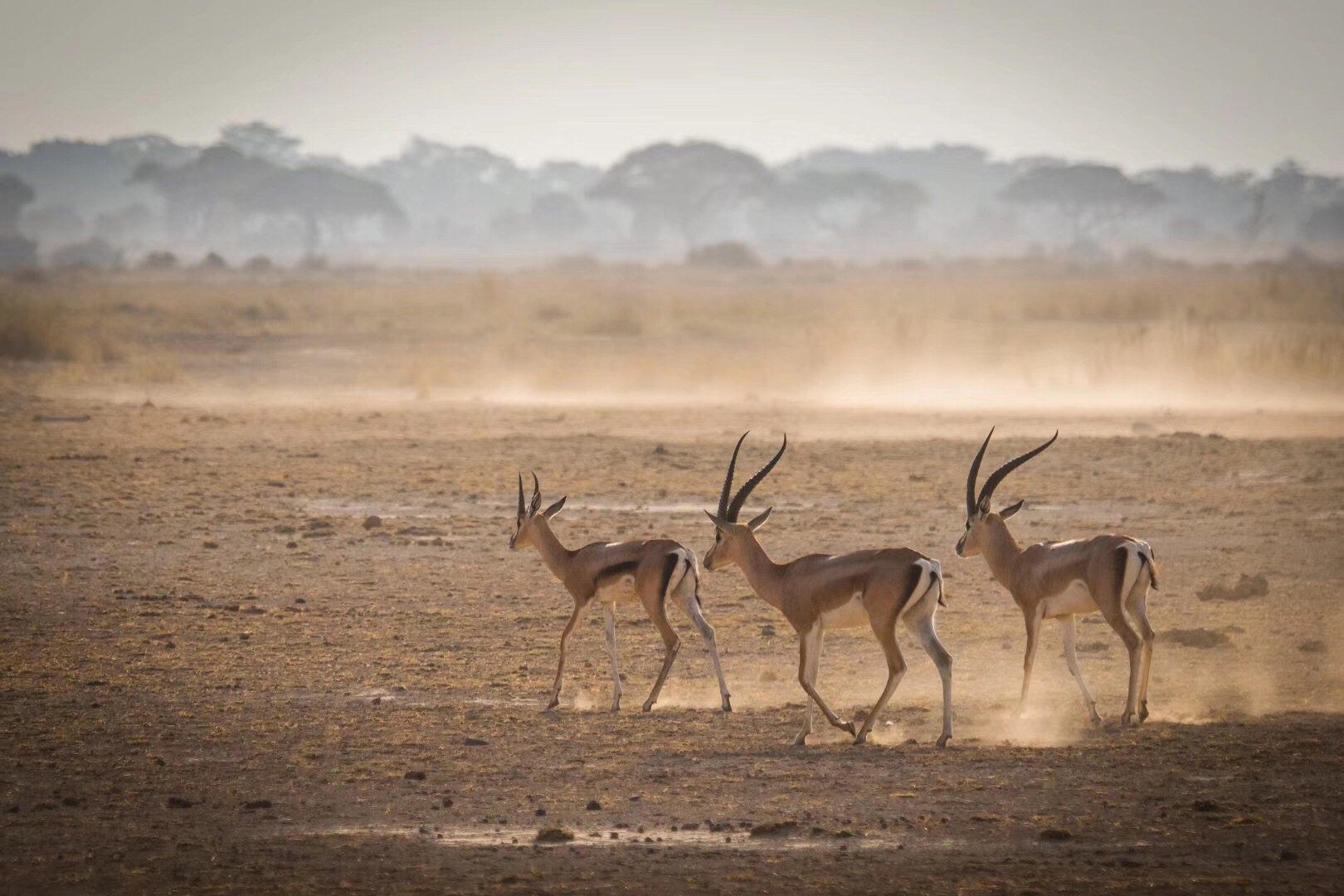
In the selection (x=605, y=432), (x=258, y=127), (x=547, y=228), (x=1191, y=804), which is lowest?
(x=1191, y=804)

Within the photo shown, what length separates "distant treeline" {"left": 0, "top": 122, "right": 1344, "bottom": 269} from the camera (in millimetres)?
115750

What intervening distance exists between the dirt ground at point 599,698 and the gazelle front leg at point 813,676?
260 millimetres

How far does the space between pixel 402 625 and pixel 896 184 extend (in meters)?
120

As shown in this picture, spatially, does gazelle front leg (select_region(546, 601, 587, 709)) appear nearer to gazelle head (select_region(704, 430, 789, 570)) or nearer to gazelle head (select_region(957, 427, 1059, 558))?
gazelle head (select_region(704, 430, 789, 570))

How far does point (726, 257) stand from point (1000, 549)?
66.3m

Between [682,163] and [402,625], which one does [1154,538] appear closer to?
[402,625]

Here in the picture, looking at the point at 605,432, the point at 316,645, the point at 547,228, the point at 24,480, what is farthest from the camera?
the point at 547,228

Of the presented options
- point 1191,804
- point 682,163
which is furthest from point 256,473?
point 682,163

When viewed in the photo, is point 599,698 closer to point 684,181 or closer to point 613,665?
point 613,665

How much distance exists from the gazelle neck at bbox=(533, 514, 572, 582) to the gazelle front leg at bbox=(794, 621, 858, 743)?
214 cm

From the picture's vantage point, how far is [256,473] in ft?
65.5

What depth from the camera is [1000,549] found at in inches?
433

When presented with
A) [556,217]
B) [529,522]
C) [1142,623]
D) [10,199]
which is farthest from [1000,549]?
[556,217]

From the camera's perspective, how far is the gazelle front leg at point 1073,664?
10.0 metres
